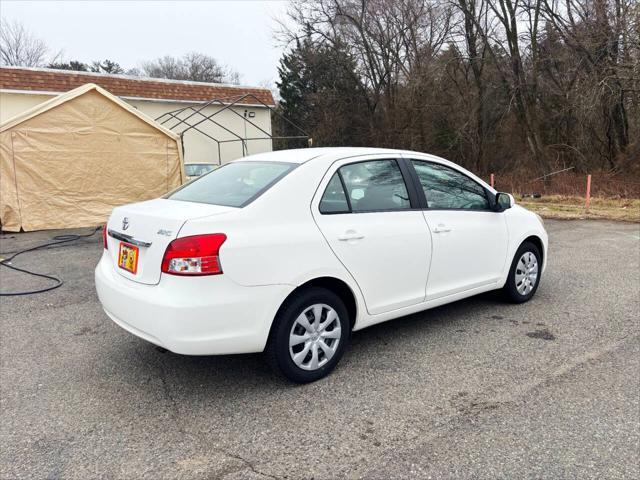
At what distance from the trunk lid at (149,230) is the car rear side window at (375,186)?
3.19 ft

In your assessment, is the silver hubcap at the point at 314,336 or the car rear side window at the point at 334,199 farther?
the car rear side window at the point at 334,199

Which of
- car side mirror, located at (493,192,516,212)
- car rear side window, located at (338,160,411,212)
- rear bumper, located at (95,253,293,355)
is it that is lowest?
rear bumper, located at (95,253,293,355)

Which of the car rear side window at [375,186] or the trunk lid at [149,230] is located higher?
the car rear side window at [375,186]

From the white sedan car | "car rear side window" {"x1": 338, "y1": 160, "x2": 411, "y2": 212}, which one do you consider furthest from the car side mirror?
"car rear side window" {"x1": 338, "y1": 160, "x2": 411, "y2": 212}

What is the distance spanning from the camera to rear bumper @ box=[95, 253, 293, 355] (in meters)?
2.86

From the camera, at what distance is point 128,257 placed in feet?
10.8

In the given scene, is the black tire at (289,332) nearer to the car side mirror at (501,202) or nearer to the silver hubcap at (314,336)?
the silver hubcap at (314,336)

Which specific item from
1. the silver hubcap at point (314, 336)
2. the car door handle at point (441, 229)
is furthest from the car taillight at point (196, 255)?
the car door handle at point (441, 229)

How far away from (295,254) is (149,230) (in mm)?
942

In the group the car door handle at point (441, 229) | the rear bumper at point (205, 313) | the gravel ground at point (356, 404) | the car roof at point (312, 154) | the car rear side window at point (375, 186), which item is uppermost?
the car roof at point (312, 154)

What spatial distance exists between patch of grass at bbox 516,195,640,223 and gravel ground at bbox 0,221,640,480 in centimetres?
843

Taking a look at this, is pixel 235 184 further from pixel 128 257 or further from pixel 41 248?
pixel 41 248

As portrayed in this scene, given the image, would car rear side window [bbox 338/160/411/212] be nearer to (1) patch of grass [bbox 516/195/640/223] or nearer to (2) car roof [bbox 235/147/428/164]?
(2) car roof [bbox 235/147/428/164]

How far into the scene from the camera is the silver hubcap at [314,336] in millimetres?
3223
